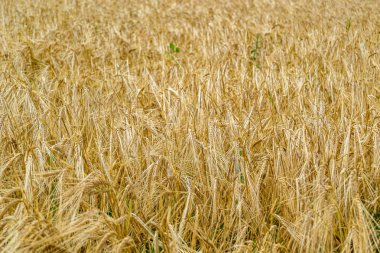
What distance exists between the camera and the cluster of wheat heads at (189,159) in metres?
1.28

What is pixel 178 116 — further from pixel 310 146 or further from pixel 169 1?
pixel 169 1

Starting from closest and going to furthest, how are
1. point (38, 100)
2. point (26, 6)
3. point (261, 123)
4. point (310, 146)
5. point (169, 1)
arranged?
1. point (310, 146)
2. point (261, 123)
3. point (38, 100)
4. point (26, 6)
5. point (169, 1)

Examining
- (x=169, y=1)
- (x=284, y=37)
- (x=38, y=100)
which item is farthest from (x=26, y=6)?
(x=38, y=100)

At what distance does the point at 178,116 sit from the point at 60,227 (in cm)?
111

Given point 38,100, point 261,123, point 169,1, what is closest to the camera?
point 261,123

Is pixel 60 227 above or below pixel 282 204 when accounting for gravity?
above

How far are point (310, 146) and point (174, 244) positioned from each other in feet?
2.86

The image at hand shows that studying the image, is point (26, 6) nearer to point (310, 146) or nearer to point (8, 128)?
point (8, 128)

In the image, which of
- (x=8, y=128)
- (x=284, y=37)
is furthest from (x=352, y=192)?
(x=284, y=37)

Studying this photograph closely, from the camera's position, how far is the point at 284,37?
4.40 metres

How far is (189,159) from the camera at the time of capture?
1.79m

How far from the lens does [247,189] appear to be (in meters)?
1.56

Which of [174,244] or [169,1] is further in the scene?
[169,1]

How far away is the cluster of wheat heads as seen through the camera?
50.5 inches
